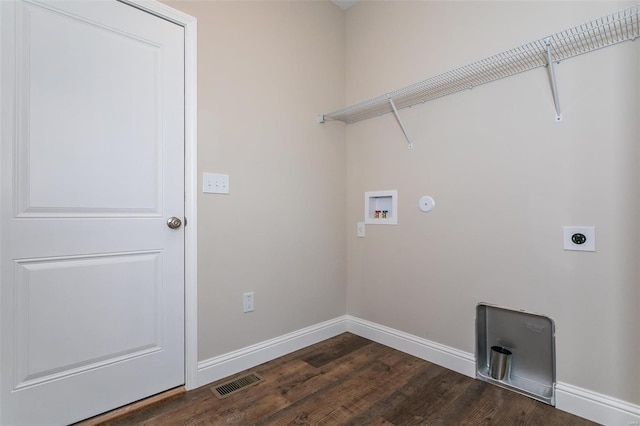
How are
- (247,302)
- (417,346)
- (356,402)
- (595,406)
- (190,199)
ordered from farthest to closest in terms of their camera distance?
(417,346) < (247,302) < (190,199) < (356,402) < (595,406)

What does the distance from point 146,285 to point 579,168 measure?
225 cm

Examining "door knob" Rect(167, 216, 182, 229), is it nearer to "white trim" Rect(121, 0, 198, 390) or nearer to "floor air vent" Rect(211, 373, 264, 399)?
"white trim" Rect(121, 0, 198, 390)

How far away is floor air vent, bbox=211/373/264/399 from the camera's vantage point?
1704 mm

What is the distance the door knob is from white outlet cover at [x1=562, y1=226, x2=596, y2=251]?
201 centimetres

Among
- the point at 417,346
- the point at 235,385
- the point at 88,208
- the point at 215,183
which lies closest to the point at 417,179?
the point at 417,346

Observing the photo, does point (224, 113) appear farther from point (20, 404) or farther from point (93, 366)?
point (20, 404)

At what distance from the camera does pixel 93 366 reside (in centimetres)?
148

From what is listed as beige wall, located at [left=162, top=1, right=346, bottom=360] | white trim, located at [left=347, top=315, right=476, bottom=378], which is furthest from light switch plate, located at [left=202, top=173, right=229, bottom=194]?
white trim, located at [left=347, top=315, right=476, bottom=378]

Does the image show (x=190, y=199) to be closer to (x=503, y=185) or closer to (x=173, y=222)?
(x=173, y=222)

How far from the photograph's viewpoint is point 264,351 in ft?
6.76

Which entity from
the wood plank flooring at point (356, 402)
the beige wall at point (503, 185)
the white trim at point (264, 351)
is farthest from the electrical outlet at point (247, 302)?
the beige wall at point (503, 185)

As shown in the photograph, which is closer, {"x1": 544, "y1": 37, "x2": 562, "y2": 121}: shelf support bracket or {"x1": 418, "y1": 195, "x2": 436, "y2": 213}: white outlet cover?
{"x1": 544, "y1": 37, "x2": 562, "y2": 121}: shelf support bracket

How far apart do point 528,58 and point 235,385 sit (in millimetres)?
2386

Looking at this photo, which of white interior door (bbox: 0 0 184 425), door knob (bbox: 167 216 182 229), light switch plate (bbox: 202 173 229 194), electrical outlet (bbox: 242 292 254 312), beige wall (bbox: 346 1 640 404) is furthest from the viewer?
electrical outlet (bbox: 242 292 254 312)
